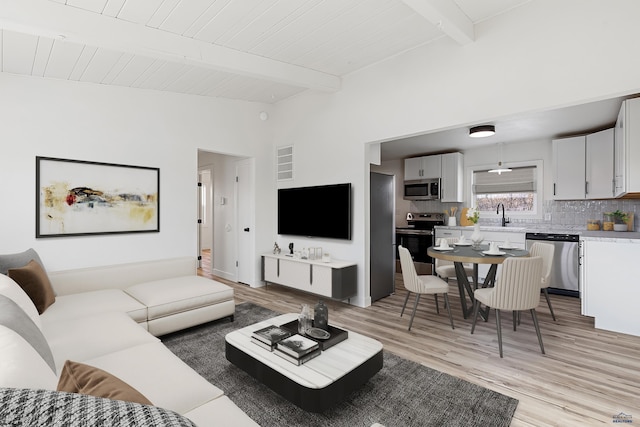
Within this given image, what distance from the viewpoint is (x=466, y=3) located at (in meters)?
2.82

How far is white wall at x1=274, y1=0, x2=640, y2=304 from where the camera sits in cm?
254

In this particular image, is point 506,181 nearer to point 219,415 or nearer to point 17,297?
point 219,415

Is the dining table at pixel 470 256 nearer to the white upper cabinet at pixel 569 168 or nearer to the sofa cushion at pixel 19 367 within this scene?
the white upper cabinet at pixel 569 168

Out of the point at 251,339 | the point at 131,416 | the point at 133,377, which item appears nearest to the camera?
the point at 131,416

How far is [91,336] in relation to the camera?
2.12 m

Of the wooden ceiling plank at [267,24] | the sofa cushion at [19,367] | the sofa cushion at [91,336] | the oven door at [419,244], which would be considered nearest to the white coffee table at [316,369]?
the sofa cushion at [91,336]

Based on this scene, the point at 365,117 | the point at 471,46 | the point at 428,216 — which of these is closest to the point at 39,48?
the point at 365,117

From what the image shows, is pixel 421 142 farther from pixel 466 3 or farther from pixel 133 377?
pixel 133 377

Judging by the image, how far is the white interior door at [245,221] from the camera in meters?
5.25

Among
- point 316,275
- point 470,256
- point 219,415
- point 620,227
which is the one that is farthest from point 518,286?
point 620,227

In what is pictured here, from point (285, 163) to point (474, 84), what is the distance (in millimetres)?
3009

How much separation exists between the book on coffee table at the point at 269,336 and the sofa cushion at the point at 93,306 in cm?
123

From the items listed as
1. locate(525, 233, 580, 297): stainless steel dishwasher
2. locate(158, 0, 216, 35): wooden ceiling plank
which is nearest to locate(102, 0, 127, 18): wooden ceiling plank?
locate(158, 0, 216, 35): wooden ceiling plank

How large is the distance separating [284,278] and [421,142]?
3.20 meters
